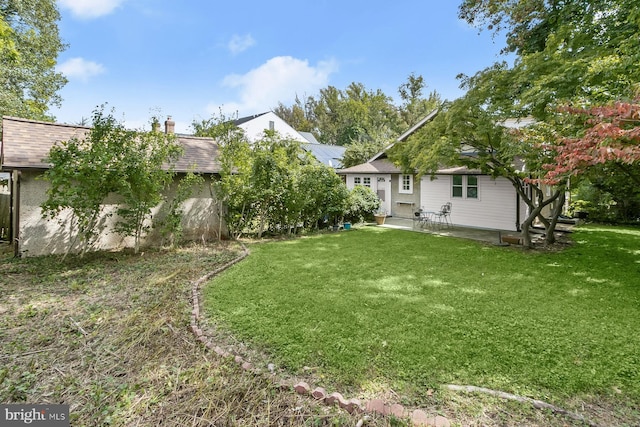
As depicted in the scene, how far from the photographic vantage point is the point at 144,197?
839cm

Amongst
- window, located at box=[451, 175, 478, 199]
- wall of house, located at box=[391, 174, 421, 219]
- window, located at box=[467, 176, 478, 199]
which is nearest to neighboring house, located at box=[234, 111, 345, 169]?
wall of house, located at box=[391, 174, 421, 219]

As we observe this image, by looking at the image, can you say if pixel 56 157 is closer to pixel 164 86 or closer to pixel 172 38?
pixel 172 38

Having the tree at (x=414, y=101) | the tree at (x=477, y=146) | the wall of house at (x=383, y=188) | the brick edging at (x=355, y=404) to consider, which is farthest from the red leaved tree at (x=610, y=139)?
the tree at (x=414, y=101)

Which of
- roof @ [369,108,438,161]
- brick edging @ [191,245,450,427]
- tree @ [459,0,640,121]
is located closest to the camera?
brick edging @ [191,245,450,427]

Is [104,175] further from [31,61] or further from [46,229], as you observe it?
[31,61]

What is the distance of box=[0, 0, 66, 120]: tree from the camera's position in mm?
15789

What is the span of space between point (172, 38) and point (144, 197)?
1083 cm

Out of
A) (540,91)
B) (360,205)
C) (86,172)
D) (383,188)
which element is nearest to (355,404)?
(86,172)

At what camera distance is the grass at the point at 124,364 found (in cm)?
276

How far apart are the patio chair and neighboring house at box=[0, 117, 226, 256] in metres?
9.56

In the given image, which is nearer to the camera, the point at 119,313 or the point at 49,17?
the point at 119,313

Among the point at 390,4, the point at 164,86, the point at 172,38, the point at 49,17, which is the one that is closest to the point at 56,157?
the point at 172,38

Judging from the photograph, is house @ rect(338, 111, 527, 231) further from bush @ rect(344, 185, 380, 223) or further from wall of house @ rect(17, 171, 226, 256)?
wall of house @ rect(17, 171, 226, 256)

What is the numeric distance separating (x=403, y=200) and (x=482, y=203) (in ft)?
13.8
